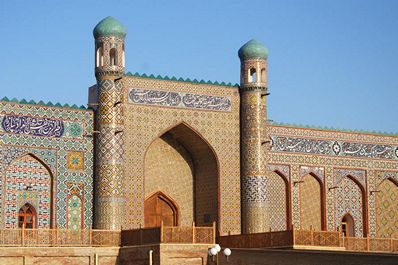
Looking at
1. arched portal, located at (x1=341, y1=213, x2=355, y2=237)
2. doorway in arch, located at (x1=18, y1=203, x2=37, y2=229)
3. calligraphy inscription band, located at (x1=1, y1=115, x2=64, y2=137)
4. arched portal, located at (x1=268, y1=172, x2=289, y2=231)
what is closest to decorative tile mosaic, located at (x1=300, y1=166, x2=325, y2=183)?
arched portal, located at (x1=268, y1=172, x2=289, y2=231)

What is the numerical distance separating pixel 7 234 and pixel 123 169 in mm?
3522

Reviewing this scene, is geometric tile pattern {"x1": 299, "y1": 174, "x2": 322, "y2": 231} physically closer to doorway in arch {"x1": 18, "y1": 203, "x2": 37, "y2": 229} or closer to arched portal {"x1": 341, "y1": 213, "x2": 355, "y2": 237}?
arched portal {"x1": 341, "y1": 213, "x2": 355, "y2": 237}

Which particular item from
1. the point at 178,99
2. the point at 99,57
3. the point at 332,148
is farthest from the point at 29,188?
the point at 332,148

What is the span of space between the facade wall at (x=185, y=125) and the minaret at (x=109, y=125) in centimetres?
33

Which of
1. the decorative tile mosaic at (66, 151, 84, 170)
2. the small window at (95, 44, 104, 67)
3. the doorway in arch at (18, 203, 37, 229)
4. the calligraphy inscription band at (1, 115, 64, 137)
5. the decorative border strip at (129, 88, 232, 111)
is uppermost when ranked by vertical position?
the small window at (95, 44, 104, 67)

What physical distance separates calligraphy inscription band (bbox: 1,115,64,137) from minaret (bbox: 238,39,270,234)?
484cm

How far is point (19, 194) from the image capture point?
21.1 m

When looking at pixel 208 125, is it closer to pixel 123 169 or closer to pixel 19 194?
pixel 123 169

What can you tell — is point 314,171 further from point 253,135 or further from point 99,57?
point 99,57

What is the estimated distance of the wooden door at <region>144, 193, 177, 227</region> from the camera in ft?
77.6

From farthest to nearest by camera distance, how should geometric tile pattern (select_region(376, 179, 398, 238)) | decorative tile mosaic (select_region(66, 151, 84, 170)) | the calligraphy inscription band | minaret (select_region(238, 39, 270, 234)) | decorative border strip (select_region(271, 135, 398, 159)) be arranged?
geometric tile pattern (select_region(376, 179, 398, 238)) → decorative border strip (select_region(271, 135, 398, 159)) → minaret (select_region(238, 39, 270, 234)) → decorative tile mosaic (select_region(66, 151, 84, 170)) → the calligraphy inscription band

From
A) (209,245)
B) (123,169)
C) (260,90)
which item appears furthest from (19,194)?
(260,90)

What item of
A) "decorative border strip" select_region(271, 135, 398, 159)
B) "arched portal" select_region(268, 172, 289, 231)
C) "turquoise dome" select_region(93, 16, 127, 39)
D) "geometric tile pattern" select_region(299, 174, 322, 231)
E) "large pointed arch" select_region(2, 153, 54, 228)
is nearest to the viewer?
"large pointed arch" select_region(2, 153, 54, 228)

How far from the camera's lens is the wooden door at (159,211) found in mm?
23641
